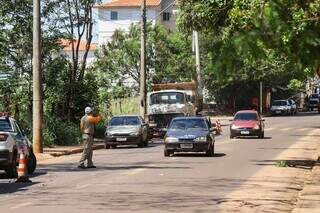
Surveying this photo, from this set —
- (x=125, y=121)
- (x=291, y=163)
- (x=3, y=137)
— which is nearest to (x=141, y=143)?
(x=125, y=121)

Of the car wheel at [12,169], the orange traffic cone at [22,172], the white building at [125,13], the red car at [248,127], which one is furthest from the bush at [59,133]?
the white building at [125,13]

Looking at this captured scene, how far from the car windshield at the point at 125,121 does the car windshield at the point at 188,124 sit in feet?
23.1

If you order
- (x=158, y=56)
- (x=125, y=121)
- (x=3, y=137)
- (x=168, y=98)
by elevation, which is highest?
(x=158, y=56)

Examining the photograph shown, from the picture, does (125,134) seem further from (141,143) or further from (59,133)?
(59,133)

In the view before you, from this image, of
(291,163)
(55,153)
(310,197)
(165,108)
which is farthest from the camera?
(165,108)

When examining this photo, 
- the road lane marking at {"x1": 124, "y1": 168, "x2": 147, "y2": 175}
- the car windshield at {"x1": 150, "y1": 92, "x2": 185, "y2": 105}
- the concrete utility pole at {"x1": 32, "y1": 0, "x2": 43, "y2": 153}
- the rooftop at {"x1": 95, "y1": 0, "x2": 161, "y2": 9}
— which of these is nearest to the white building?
the rooftop at {"x1": 95, "y1": 0, "x2": 161, "y2": 9}

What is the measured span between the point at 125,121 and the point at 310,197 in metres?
21.4

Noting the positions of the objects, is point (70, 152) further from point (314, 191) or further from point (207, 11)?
point (314, 191)

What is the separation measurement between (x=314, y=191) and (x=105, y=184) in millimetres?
4609

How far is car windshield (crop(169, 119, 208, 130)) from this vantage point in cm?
2677

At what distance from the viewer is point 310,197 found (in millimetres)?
13742

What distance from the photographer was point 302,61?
20.7ft

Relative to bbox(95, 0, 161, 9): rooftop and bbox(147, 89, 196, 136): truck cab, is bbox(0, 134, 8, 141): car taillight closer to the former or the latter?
bbox(147, 89, 196, 136): truck cab

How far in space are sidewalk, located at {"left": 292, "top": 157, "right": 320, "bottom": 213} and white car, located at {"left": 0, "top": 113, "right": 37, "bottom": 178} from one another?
23.5 feet
